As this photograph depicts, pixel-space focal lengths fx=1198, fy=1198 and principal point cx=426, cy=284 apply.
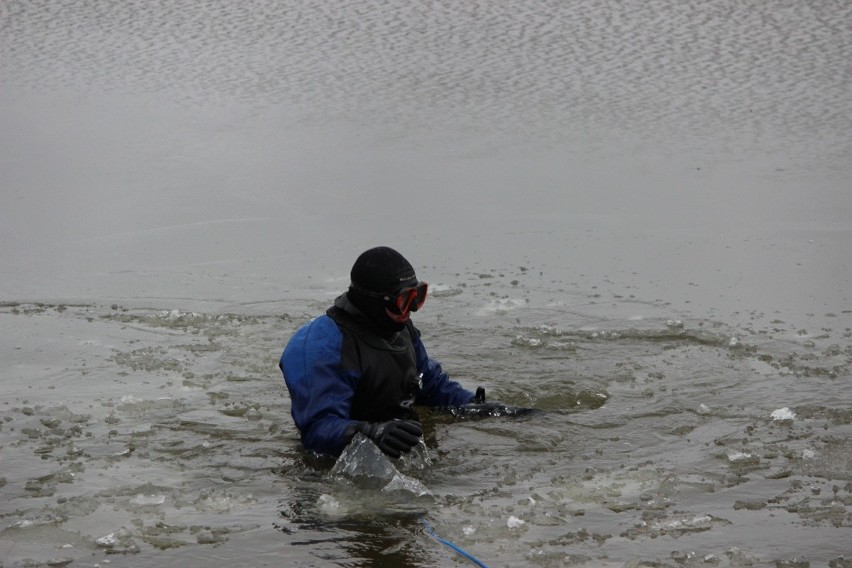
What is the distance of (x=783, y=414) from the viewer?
6.18 meters

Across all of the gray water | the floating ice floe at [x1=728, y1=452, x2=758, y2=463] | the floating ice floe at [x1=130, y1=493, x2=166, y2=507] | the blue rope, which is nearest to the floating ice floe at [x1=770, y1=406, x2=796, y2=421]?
the gray water

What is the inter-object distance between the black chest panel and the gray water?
0.34 meters

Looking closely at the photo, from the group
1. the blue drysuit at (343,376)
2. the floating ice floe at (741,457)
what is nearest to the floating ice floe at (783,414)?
the floating ice floe at (741,457)

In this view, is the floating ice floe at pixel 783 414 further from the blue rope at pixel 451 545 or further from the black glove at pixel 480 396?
the blue rope at pixel 451 545

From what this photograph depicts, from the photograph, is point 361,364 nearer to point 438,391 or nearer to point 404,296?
point 404,296

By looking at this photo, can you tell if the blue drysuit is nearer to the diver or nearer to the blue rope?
the diver

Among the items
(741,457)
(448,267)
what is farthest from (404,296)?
(448,267)

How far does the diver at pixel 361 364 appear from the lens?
17.5 ft

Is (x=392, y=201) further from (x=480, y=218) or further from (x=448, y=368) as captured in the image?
(x=448, y=368)

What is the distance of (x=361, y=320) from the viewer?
18.4 feet

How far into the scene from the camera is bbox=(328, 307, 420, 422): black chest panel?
5.55 m

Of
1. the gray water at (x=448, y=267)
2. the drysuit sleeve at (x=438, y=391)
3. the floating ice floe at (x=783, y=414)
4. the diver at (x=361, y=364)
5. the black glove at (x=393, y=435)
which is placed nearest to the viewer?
the gray water at (x=448, y=267)

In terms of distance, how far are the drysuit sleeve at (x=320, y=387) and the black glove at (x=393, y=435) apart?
0.36ft

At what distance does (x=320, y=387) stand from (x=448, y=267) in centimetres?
376
